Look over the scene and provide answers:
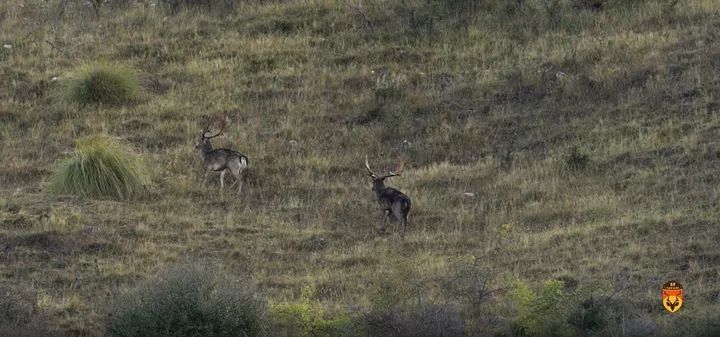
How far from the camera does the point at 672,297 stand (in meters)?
15.0

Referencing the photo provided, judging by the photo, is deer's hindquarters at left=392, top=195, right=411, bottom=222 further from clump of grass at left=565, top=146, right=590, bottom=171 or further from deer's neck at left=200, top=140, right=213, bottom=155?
deer's neck at left=200, top=140, right=213, bottom=155

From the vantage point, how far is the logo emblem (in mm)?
14969

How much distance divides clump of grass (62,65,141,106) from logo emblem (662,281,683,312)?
44.6 feet

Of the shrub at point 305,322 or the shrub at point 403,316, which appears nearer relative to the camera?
the shrub at point 403,316

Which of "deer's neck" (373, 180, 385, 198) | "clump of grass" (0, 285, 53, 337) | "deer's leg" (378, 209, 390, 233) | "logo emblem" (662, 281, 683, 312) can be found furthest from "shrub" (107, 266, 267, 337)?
"deer's neck" (373, 180, 385, 198)

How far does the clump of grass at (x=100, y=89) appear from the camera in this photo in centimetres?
2577

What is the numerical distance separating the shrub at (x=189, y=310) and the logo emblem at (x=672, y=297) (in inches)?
174

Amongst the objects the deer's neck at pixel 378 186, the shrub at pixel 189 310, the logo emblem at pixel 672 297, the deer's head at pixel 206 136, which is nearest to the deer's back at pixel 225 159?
the deer's head at pixel 206 136

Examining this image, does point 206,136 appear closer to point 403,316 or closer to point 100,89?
point 100,89

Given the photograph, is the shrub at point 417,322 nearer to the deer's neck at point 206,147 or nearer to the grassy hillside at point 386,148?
the grassy hillside at point 386,148

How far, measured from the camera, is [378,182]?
810 inches

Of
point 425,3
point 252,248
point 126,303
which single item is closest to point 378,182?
point 252,248

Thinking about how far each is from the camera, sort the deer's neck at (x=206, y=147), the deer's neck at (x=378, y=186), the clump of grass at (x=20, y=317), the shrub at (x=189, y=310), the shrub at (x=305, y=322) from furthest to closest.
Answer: the deer's neck at (x=206, y=147) < the deer's neck at (x=378, y=186) < the clump of grass at (x=20, y=317) < the shrub at (x=305, y=322) < the shrub at (x=189, y=310)

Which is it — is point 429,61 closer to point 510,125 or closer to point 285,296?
point 510,125
